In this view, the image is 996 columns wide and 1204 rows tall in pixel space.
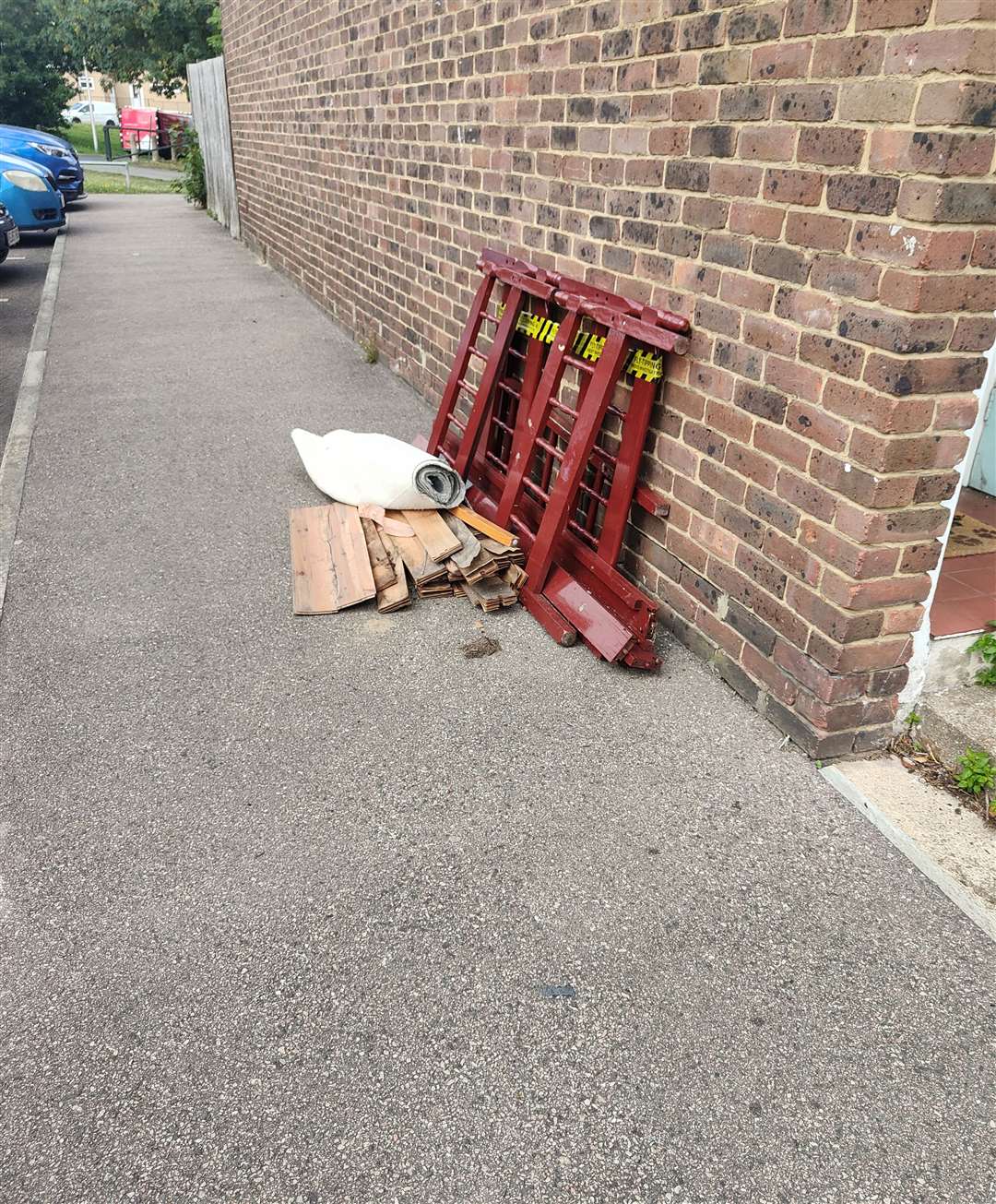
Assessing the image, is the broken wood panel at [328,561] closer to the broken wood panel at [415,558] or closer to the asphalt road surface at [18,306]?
the broken wood panel at [415,558]

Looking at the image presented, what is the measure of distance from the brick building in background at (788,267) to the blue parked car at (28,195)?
11192 millimetres

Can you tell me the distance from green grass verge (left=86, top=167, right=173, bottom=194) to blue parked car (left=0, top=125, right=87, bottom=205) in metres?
5.37

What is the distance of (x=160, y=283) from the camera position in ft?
39.0

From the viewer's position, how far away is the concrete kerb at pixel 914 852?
8.46 feet

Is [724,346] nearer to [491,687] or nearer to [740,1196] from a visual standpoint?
[491,687]

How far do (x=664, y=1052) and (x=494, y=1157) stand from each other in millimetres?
461

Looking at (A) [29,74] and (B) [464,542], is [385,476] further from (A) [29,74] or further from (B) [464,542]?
(A) [29,74]

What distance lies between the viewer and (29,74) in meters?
33.2

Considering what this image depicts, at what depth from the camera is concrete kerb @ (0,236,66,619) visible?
486 centimetres

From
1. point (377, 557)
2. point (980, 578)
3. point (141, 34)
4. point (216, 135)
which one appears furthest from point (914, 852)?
point (141, 34)

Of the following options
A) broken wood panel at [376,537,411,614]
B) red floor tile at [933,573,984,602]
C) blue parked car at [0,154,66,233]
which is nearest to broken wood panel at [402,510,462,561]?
broken wood panel at [376,537,411,614]

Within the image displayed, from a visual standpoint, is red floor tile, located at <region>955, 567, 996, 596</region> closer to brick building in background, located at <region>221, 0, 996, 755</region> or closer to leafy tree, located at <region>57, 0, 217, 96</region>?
brick building in background, located at <region>221, 0, 996, 755</region>

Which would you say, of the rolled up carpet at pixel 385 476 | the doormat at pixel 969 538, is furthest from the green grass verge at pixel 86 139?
the doormat at pixel 969 538

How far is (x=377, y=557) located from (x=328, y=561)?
230 millimetres
